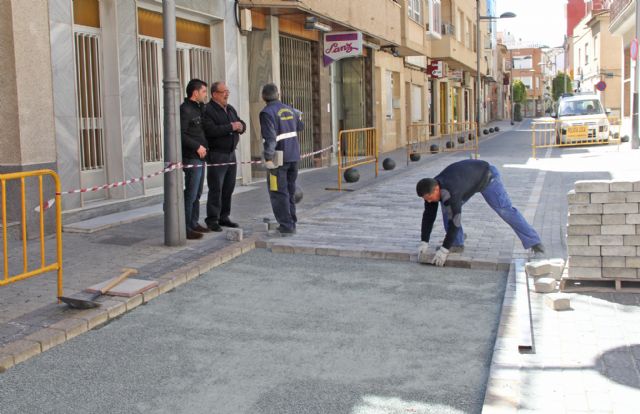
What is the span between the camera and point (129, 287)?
6492mm

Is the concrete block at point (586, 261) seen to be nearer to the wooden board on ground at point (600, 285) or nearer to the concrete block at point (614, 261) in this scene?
the concrete block at point (614, 261)

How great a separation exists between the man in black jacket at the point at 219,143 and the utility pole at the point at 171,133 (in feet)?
3.04

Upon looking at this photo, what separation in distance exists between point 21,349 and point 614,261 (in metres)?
4.68

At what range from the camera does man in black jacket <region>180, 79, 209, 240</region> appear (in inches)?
348

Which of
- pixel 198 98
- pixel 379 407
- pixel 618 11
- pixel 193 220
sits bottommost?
pixel 379 407

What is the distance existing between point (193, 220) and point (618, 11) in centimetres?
2919

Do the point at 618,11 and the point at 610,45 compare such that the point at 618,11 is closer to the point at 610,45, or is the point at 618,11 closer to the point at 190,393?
the point at 610,45

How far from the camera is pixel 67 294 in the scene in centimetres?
640

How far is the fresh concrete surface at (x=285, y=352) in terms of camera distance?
428 centimetres

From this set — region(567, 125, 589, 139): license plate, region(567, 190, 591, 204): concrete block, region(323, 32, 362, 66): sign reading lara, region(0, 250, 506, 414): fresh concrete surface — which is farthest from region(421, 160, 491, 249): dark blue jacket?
region(567, 125, 589, 139): license plate

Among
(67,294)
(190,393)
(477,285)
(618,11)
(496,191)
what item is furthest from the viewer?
(618,11)

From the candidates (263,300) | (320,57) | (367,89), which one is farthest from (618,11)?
(263,300)

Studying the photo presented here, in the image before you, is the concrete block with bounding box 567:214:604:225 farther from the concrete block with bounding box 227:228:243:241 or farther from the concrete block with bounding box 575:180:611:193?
the concrete block with bounding box 227:228:243:241

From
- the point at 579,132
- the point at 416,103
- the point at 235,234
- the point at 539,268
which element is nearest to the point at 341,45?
the point at 579,132
